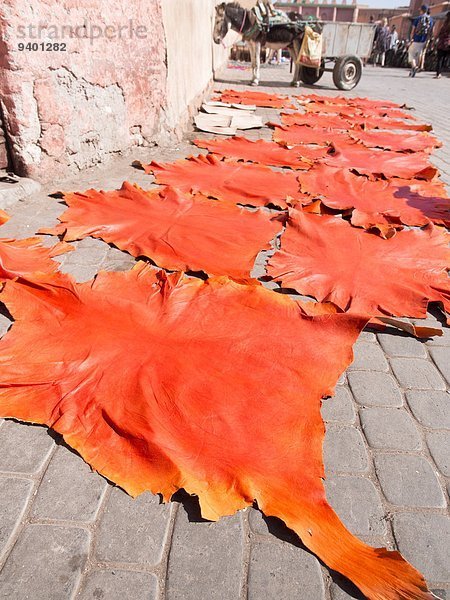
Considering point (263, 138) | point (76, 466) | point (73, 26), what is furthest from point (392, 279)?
point (263, 138)

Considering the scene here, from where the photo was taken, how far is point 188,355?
6.00 feet

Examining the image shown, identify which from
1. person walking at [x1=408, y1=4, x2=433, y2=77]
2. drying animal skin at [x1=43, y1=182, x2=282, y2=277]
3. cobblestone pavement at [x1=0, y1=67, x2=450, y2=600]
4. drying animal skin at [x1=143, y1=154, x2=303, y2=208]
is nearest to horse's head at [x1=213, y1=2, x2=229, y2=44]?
drying animal skin at [x1=143, y1=154, x2=303, y2=208]

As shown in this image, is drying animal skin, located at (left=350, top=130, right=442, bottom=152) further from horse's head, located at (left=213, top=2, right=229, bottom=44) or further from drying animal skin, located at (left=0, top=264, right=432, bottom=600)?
horse's head, located at (left=213, top=2, right=229, bottom=44)

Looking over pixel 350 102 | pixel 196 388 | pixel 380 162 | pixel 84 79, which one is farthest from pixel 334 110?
pixel 196 388

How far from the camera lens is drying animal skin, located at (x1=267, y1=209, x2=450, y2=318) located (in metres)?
2.32

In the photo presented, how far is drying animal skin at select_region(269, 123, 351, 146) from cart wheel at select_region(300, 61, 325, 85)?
545cm

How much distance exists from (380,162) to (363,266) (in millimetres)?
2650

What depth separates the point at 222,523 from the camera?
1297 millimetres

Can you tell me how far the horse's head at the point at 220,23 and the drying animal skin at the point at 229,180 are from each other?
18.2 feet

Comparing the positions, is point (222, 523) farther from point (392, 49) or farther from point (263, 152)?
point (392, 49)

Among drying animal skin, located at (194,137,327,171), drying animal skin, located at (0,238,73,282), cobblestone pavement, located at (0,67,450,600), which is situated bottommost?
cobblestone pavement, located at (0,67,450,600)

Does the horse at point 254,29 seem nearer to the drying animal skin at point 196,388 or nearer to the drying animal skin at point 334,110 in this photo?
the drying animal skin at point 334,110

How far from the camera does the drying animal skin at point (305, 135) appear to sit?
17.8 ft

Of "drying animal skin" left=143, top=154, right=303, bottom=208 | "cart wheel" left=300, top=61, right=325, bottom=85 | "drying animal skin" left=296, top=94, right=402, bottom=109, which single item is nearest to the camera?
"drying animal skin" left=143, top=154, right=303, bottom=208
